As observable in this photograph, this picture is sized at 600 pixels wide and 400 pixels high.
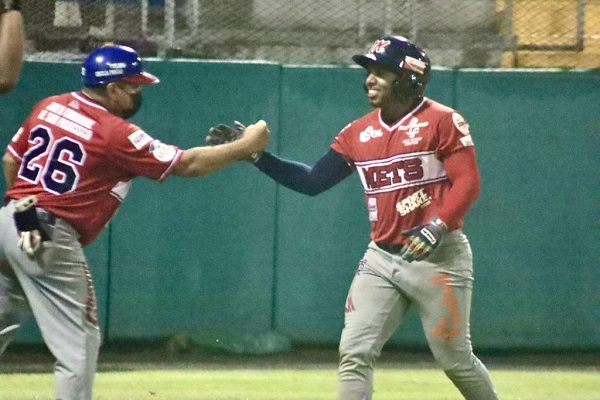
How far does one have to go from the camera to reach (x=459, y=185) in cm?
564

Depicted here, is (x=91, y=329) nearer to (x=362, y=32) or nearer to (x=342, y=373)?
(x=342, y=373)

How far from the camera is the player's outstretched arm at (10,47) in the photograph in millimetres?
4301

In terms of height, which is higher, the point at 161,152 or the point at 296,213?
the point at 161,152

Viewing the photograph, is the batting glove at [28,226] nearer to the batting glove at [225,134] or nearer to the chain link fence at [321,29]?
the batting glove at [225,134]

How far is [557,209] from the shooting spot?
30.9 ft

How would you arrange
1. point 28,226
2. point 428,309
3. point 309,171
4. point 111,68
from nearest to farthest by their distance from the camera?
point 28,226 < point 111,68 < point 428,309 < point 309,171

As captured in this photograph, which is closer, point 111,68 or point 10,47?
point 10,47

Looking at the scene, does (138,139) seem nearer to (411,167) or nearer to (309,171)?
(309,171)

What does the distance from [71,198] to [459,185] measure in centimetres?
185

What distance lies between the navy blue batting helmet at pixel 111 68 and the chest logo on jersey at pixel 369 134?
112cm

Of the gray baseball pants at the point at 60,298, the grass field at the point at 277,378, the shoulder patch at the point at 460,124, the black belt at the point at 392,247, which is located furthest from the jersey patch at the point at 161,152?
the grass field at the point at 277,378

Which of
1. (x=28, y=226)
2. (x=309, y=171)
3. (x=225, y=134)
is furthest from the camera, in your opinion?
(x=309, y=171)

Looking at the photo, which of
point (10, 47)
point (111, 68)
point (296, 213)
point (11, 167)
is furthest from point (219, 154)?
point (296, 213)

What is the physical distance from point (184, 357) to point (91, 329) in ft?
12.5
